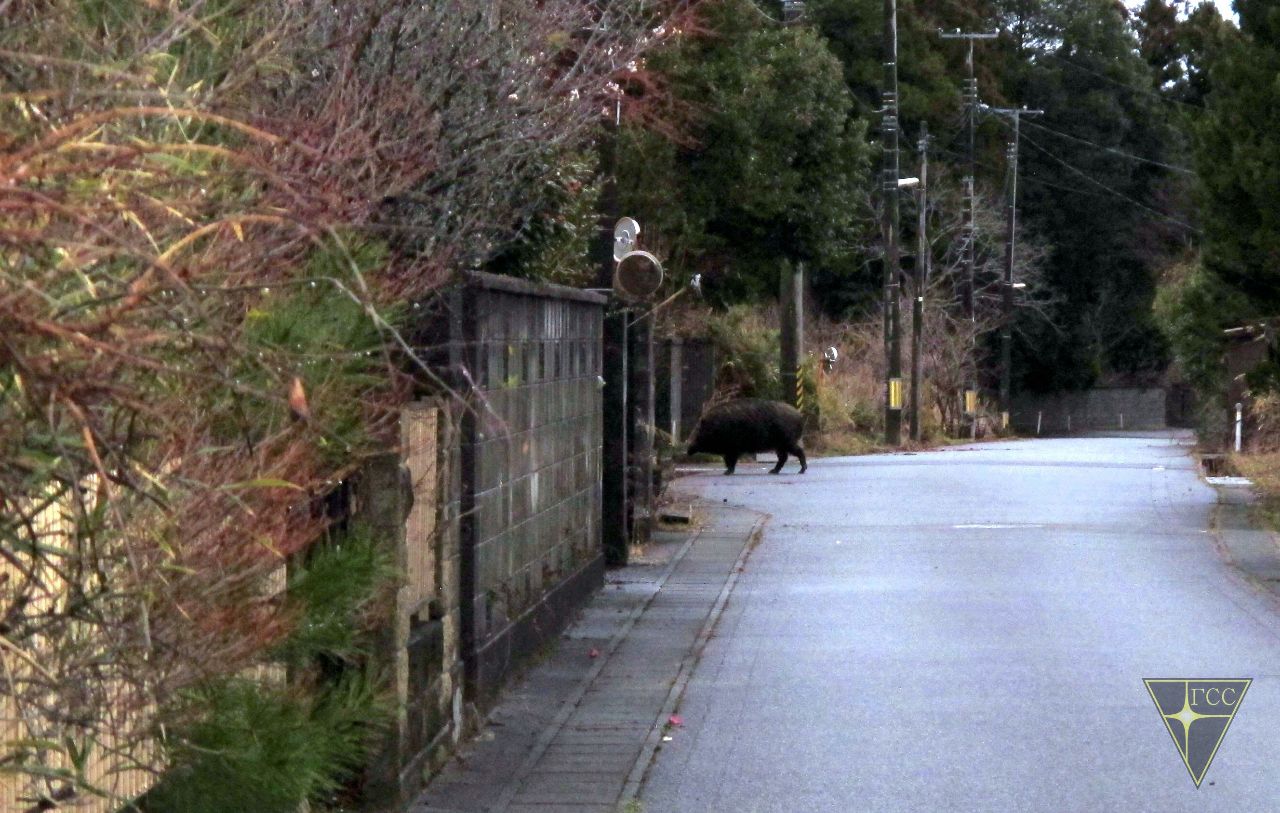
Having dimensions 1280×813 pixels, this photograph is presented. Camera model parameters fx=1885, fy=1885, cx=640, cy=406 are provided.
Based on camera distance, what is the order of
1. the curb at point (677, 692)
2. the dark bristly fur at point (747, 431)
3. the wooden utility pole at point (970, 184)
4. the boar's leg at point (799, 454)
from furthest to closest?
the wooden utility pole at point (970, 184)
the boar's leg at point (799, 454)
the dark bristly fur at point (747, 431)
the curb at point (677, 692)

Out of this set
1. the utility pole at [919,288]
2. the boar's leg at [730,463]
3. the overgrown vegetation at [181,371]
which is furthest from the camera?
the utility pole at [919,288]

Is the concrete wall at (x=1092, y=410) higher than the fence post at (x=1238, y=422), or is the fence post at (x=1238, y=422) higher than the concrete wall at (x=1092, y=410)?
the fence post at (x=1238, y=422)

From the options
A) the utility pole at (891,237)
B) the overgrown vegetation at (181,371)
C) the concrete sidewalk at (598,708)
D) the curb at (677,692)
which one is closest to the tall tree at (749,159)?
the utility pole at (891,237)

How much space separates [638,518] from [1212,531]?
5.64 metres

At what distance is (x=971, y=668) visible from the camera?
10328mm

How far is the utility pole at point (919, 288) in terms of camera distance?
4272cm

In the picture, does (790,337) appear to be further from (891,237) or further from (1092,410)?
(1092,410)

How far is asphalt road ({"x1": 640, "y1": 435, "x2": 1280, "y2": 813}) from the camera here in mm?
7746

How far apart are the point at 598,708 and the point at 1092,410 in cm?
6092

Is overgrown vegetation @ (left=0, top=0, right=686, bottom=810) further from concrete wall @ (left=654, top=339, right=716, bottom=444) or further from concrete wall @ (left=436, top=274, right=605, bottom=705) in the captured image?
concrete wall @ (left=654, top=339, right=716, bottom=444)

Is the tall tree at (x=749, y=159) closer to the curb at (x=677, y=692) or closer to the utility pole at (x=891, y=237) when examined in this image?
the utility pole at (x=891, y=237)

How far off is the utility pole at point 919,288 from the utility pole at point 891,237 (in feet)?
7.01
